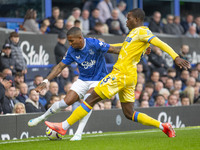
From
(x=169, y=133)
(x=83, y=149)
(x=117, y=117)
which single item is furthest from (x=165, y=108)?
(x=83, y=149)

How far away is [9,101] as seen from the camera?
10109mm

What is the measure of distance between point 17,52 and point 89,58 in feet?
13.2

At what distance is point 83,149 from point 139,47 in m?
1.87

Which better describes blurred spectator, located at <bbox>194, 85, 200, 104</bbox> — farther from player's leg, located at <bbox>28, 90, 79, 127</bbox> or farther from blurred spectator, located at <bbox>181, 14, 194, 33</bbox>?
player's leg, located at <bbox>28, 90, 79, 127</bbox>

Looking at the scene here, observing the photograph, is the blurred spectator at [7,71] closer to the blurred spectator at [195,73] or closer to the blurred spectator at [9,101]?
the blurred spectator at [9,101]

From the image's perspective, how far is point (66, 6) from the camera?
16.8 m

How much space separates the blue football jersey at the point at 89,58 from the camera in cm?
783

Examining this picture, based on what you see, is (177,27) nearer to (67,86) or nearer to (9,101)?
(67,86)

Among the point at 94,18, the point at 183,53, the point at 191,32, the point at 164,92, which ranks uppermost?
the point at 94,18

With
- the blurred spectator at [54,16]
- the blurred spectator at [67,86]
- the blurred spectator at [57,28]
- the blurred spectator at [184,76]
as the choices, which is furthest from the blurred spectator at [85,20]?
the blurred spectator at [184,76]

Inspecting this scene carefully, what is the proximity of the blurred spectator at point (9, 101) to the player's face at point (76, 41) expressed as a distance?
2925 mm

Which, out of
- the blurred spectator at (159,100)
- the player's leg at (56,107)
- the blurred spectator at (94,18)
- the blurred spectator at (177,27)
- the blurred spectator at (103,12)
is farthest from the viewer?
the blurred spectator at (177,27)

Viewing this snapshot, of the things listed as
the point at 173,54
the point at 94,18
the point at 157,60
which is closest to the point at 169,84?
the point at 157,60

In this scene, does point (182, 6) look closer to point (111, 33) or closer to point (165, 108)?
point (111, 33)
